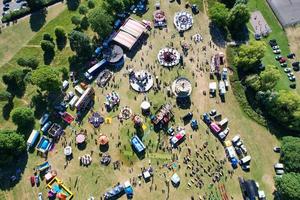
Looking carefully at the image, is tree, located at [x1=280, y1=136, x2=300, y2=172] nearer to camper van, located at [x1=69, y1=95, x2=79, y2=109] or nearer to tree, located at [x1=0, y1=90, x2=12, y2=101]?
camper van, located at [x1=69, y1=95, x2=79, y2=109]

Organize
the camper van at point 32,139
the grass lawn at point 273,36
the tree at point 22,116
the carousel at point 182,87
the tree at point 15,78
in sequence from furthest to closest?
1. the grass lawn at point 273,36
2. the carousel at point 182,87
3. the tree at point 15,78
4. the camper van at point 32,139
5. the tree at point 22,116

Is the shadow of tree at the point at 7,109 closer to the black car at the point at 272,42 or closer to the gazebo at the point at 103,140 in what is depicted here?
the gazebo at the point at 103,140

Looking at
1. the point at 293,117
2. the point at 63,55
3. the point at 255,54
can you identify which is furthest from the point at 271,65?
the point at 63,55

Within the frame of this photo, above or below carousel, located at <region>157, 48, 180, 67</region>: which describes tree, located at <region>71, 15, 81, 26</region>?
above

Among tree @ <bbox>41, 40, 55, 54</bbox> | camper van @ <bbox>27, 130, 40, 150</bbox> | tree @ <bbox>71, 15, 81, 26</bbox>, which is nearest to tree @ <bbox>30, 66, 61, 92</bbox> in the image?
tree @ <bbox>41, 40, 55, 54</bbox>

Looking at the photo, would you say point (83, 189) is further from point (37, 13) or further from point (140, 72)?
point (37, 13)

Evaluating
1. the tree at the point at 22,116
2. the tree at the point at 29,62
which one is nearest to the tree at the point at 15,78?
the tree at the point at 29,62
